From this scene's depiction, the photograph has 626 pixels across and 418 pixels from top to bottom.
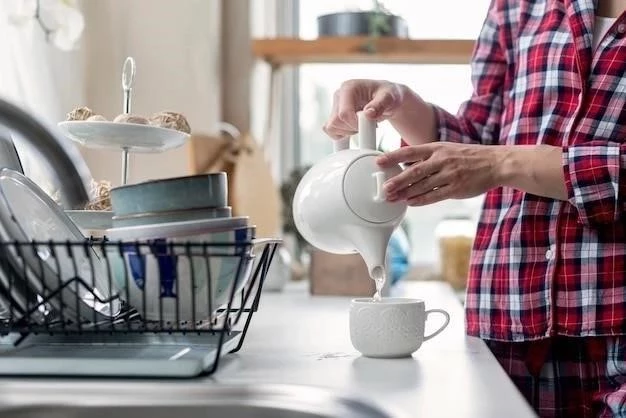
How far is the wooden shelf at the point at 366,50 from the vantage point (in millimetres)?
2217

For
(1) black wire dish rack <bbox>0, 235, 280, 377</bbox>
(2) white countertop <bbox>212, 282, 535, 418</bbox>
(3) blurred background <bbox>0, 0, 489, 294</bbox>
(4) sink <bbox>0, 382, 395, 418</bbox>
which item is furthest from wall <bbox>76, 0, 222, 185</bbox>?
(4) sink <bbox>0, 382, 395, 418</bbox>

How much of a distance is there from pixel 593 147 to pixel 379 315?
315mm

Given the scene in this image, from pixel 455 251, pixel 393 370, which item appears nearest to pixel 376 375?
pixel 393 370

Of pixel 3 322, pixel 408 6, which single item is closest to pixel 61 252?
pixel 3 322

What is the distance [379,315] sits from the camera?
0.88 m

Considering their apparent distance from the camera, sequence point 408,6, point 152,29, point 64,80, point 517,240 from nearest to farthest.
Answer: point 517,240 → point 64,80 → point 152,29 → point 408,6

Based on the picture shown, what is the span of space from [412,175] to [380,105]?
182mm

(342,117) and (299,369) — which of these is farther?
(342,117)

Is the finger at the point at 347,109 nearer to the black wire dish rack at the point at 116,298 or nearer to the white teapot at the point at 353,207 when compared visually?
the white teapot at the point at 353,207

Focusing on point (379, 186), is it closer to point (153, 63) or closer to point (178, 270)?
point (178, 270)

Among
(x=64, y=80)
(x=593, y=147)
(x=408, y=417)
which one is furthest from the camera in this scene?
(x=64, y=80)

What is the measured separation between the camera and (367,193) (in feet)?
2.90

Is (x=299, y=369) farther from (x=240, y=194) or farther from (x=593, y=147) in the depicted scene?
(x=240, y=194)

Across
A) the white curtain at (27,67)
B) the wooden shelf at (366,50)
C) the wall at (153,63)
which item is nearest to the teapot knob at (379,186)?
the white curtain at (27,67)
